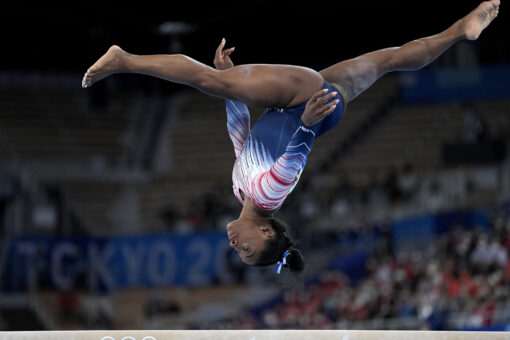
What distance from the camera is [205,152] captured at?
69.5 feet

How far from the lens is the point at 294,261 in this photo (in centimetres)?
501

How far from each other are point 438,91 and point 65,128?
9728 millimetres

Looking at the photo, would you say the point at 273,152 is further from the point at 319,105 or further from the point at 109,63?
the point at 109,63

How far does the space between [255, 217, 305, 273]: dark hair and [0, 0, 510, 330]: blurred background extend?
6539 millimetres

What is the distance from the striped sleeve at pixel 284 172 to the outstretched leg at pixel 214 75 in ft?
0.97

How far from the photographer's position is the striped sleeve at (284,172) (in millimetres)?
4719

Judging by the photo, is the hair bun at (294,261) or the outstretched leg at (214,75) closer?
the outstretched leg at (214,75)

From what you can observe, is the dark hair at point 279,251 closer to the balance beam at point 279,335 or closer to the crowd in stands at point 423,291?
the balance beam at point 279,335

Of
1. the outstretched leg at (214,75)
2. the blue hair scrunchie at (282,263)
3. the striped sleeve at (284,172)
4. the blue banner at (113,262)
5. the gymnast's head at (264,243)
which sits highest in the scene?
the outstretched leg at (214,75)

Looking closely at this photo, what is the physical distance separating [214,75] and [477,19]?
1.96m

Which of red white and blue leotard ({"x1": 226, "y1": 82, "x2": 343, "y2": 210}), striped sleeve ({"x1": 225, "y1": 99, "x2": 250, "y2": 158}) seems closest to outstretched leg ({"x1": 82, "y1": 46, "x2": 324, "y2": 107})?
red white and blue leotard ({"x1": 226, "y1": 82, "x2": 343, "y2": 210})

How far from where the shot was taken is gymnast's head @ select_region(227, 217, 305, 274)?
4.91 metres

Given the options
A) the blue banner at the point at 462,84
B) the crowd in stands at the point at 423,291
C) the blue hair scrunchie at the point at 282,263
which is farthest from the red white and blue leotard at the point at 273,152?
the blue banner at the point at 462,84

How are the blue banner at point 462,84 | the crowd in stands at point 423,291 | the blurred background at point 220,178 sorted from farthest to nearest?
1. the blue banner at point 462,84
2. the blurred background at point 220,178
3. the crowd in stands at point 423,291
